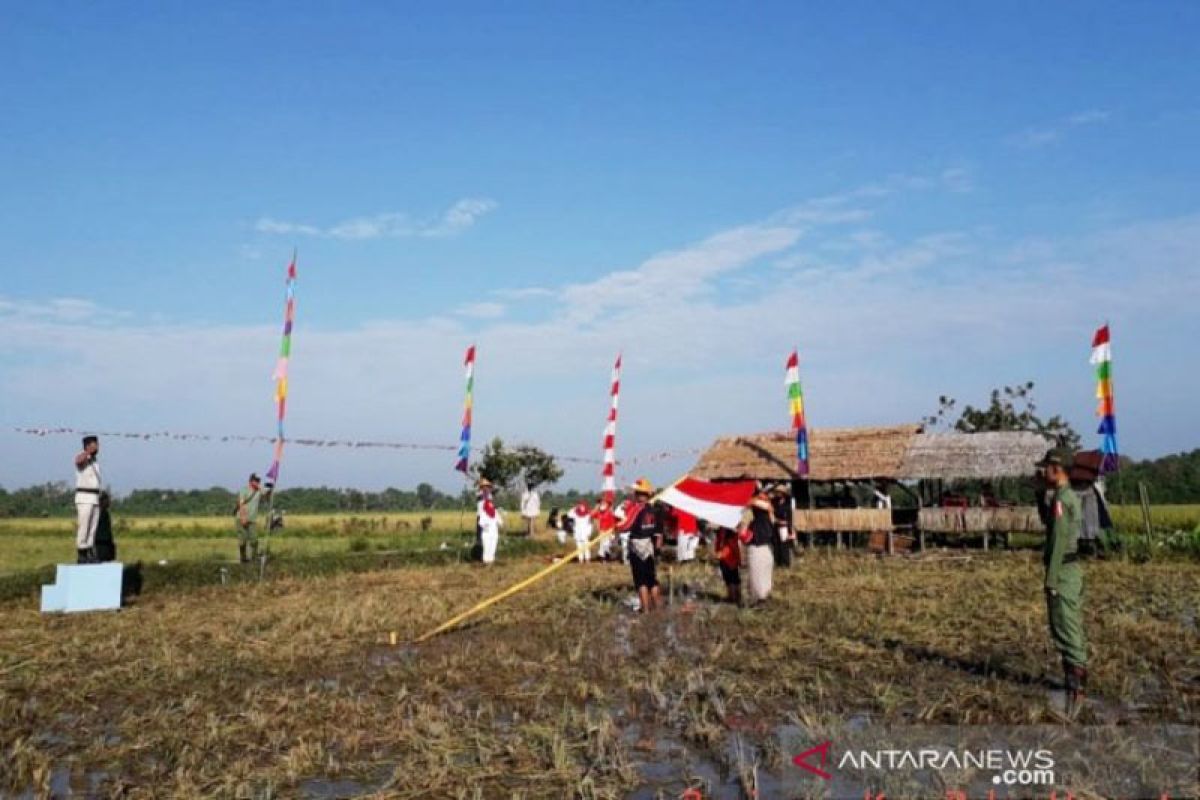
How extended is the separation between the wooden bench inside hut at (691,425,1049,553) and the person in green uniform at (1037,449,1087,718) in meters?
15.7

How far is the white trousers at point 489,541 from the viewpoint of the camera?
21375 mm

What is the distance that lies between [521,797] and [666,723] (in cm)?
195

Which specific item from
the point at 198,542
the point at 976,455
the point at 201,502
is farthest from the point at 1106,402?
the point at 201,502

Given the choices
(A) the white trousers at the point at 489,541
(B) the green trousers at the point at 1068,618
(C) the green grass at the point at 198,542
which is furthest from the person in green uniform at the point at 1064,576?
(C) the green grass at the point at 198,542

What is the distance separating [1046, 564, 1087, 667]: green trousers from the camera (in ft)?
25.3

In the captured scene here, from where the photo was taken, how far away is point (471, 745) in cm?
675

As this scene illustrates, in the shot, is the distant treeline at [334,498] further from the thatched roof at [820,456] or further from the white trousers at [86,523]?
the white trousers at [86,523]

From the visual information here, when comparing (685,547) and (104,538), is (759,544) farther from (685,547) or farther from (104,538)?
(104,538)

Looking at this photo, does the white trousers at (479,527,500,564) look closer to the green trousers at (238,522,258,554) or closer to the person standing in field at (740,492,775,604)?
the green trousers at (238,522,258,554)

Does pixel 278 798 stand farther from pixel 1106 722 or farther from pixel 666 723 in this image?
pixel 1106 722

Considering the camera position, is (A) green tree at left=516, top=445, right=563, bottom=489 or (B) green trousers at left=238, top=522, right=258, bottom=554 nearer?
(B) green trousers at left=238, top=522, right=258, bottom=554

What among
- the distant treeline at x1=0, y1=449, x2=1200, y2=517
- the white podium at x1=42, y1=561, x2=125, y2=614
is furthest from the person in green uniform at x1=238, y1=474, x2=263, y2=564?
the distant treeline at x1=0, y1=449, x2=1200, y2=517

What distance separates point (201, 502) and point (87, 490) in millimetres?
69816

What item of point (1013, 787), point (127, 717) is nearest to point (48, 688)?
point (127, 717)
